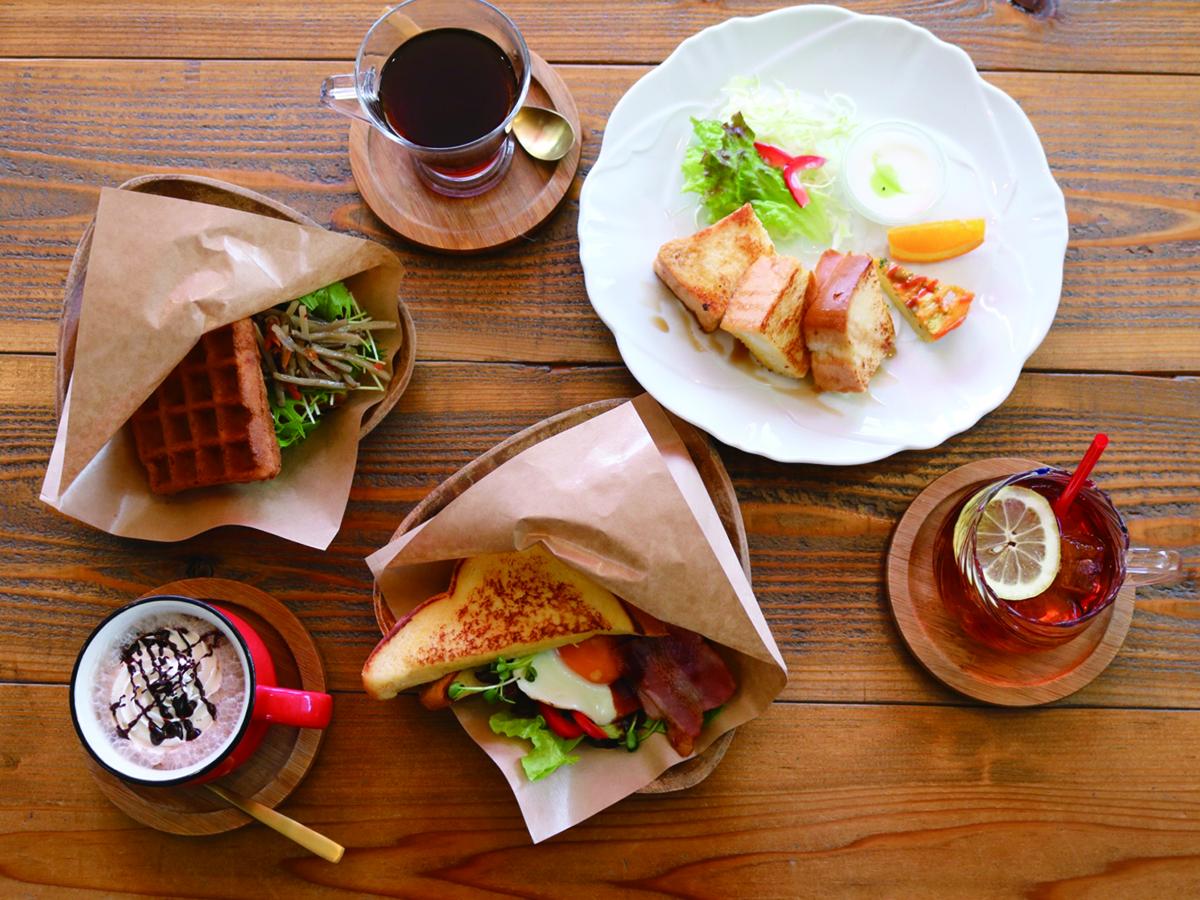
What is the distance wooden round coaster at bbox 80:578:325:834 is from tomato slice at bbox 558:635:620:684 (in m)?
0.52

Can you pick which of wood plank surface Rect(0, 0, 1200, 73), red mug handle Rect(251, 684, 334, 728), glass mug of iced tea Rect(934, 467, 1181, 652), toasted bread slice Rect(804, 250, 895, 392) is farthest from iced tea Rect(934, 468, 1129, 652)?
red mug handle Rect(251, 684, 334, 728)

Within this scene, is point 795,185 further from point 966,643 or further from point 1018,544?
point 966,643

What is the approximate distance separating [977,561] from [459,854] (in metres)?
1.18

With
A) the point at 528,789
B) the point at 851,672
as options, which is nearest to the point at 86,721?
the point at 528,789

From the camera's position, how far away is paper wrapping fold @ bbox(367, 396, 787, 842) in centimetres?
160

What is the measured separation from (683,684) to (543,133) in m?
1.20

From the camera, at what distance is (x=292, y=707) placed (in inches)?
65.5

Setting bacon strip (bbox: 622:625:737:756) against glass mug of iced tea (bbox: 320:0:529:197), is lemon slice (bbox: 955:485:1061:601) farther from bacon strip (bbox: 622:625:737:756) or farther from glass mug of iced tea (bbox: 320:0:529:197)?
glass mug of iced tea (bbox: 320:0:529:197)

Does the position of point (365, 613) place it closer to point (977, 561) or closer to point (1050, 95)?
point (977, 561)

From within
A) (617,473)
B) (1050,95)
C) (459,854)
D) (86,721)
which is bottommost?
(459,854)

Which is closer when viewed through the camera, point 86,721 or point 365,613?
point 86,721

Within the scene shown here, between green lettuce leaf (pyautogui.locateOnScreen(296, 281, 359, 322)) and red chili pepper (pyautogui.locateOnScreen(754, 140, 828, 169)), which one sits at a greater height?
red chili pepper (pyautogui.locateOnScreen(754, 140, 828, 169))

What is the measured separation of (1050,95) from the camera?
2102 millimetres

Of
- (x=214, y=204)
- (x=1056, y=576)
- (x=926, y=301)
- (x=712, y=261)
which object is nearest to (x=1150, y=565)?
(x=1056, y=576)
